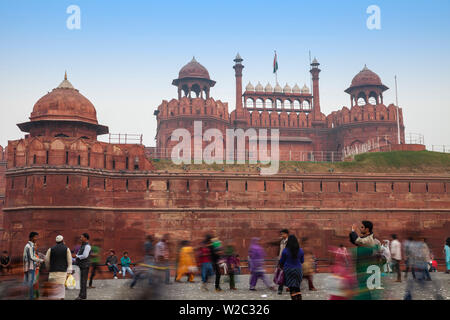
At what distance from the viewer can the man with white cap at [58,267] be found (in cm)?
783

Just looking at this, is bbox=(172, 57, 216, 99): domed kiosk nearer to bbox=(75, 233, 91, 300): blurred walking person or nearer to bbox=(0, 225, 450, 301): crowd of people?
bbox=(0, 225, 450, 301): crowd of people

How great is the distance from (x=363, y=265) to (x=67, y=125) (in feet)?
64.6

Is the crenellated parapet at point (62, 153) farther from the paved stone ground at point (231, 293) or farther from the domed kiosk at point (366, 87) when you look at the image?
the domed kiosk at point (366, 87)

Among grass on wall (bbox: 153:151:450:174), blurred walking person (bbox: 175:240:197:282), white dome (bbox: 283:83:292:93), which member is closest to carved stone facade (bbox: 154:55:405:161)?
white dome (bbox: 283:83:292:93)

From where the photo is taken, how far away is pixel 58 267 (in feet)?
25.8

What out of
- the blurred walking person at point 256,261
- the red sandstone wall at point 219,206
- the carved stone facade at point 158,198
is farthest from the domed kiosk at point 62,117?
the blurred walking person at point 256,261

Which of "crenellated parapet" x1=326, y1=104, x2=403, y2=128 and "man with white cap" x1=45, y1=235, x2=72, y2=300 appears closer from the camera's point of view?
"man with white cap" x1=45, y1=235, x2=72, y2=300

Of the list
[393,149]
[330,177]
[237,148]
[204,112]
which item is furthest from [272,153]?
[330,177]

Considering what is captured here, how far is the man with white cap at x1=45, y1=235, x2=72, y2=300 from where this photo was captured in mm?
7828

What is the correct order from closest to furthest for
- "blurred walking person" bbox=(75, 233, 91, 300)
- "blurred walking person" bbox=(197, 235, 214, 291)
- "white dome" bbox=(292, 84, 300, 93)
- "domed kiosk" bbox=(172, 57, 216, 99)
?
"blurred walking person" bbox=(75, 233, 91, 300)
"blurred walking person" bbox=(197, 235, 214, 291)
"domed kiosk" bbox=(172, 57, 216, 99)
"white dome" bbox=(292, 84, 300, 93)

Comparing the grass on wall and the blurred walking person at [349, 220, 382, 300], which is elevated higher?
the grass on wall

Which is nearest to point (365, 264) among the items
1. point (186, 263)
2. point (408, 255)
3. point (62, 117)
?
point (408, 255)

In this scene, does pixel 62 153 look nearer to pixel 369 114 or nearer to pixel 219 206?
pixel 219 206
